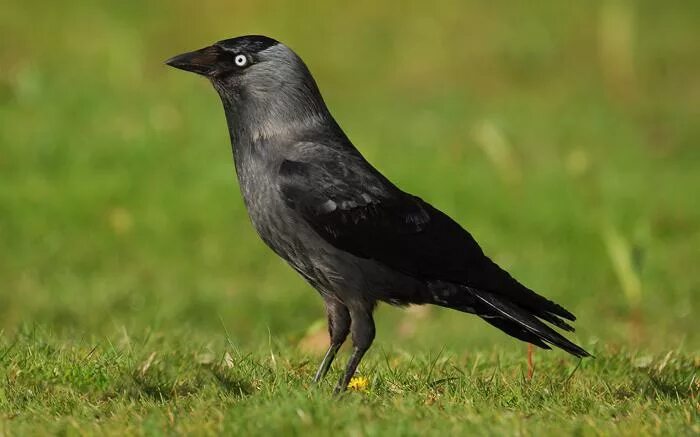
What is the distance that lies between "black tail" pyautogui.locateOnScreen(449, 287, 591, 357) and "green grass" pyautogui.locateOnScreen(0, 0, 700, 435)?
226mm

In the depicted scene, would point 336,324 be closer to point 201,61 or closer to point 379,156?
point 201,61

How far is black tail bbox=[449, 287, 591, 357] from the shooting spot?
17.2 feet

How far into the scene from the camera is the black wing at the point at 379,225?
203 inches

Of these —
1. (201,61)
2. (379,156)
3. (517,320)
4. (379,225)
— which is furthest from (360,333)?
(379,156)

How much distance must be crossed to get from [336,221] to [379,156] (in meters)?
6.20

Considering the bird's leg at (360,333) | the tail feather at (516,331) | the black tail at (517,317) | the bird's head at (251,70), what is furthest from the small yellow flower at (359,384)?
the bird's head at (251,70)

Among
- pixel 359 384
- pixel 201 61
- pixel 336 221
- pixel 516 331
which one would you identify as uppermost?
pixel 201 61

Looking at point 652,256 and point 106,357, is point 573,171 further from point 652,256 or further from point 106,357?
point 106,357

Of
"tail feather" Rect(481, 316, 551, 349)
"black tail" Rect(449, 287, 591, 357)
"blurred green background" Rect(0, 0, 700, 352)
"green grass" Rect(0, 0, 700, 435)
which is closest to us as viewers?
"green grass" Rect(0, 0, 700, 435)

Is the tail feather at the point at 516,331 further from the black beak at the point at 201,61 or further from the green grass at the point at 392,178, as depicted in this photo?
the black beak at the point at 201,61

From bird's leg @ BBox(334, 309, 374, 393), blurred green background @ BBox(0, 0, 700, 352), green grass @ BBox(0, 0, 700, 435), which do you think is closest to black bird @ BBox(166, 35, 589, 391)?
bird's leg @ BBox(334, 309, 374, 393)

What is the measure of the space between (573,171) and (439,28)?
3.97 meters

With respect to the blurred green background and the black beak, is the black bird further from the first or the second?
the blurred green background

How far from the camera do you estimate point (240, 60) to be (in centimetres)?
555
